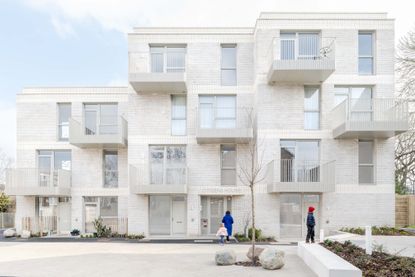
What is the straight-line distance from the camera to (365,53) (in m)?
18.9

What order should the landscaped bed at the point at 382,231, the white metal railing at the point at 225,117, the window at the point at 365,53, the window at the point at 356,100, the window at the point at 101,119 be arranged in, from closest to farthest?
1. the landscaped bed at the point at 382,231
2. the window at the point at 356,100
3. the window at the point at 365,53
4. the white metal railing at the point at 225,117
5. the window at the point at 101,119

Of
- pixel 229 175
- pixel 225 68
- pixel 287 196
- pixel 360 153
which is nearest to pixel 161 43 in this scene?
pixel 225 68

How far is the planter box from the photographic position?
26.5 feet

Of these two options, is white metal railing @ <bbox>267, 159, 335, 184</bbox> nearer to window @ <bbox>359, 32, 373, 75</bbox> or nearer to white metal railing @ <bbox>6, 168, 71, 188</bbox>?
window @ <bbox>359, 32, 373, 75</bbox>

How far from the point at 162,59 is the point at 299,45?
7.37m

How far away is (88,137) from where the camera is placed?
768 inches

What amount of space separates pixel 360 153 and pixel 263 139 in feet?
17.1

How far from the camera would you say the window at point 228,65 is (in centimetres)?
1972

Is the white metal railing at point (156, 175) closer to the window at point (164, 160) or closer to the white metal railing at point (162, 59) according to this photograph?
the window at point (164, 160)

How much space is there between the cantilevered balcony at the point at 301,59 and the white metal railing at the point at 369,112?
6.24 ft

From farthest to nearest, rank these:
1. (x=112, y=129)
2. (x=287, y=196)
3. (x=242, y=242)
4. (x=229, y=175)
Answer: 1. (x=112, y=129)
2. (x=229, y=175)
3. (x=287, y=196)
4. (x=242, y=242)

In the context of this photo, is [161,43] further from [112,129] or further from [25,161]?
[25,161]

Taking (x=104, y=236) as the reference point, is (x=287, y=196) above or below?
above

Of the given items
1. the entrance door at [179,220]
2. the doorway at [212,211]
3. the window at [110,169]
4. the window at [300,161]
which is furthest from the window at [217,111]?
the window at [110,169]
